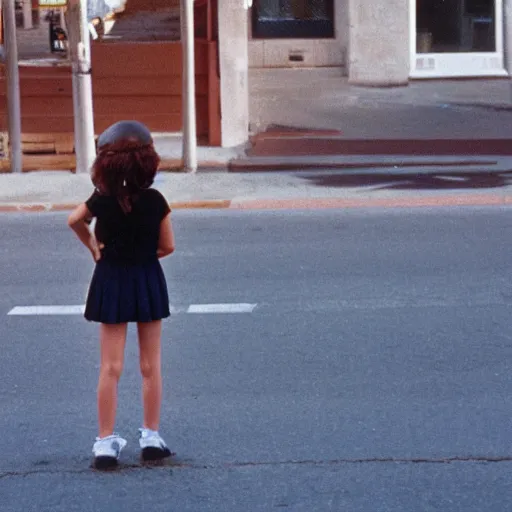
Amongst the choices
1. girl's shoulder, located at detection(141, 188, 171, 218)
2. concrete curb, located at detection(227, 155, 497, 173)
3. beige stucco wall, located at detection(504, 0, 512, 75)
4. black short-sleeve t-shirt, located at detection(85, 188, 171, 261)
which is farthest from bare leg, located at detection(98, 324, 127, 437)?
beige stucco wall, located at detection(504, 0, 512, 75)

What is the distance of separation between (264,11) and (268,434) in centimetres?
2054

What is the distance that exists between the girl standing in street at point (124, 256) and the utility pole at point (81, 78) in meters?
11.2

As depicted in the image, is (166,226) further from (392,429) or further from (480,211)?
(480,211)

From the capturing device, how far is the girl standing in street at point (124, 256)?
5.79 meters

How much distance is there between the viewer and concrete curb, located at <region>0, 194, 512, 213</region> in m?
14.9

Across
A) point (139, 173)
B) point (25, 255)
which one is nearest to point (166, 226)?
point (139, 173)

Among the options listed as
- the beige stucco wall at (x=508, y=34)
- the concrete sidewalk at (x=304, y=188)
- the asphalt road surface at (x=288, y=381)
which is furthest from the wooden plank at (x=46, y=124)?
the beige stucco wall at (x=508, y=34)

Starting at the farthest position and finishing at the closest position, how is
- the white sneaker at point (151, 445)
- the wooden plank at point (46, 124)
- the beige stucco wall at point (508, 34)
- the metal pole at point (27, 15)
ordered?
the beige stucco wall at point (508, 34)
the metal pole at point (27, 15)
the wooden plank at point (46, 124)
the white sneaker at point (151, 445)

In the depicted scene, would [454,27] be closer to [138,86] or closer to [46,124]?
[138,86]

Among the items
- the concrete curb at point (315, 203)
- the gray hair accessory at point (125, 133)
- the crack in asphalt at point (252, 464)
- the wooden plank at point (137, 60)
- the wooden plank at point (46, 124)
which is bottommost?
the crack in asphalt at point (252, 464)

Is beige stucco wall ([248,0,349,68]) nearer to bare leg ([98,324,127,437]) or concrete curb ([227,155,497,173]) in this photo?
concrete curb ([227,155,497,173])

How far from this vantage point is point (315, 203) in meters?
15.1

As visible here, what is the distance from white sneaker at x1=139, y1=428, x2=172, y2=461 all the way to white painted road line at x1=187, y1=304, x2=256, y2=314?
3320mm

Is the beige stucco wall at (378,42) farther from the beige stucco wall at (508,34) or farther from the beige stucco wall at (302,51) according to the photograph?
the beige stucco wall at (508,34)
